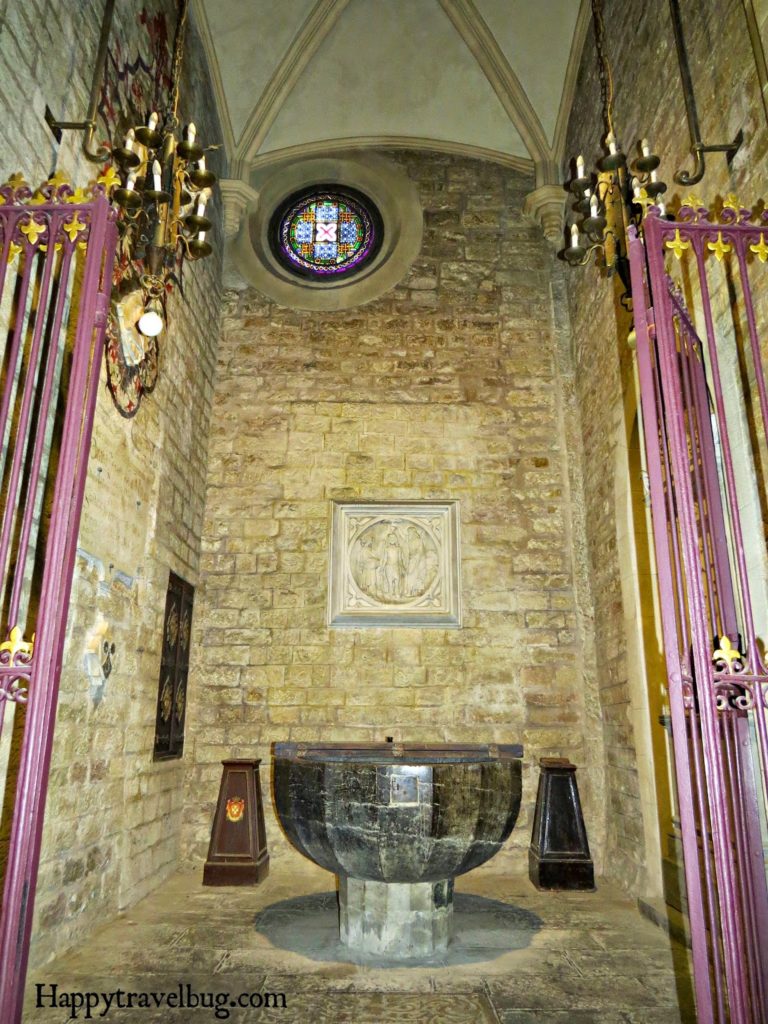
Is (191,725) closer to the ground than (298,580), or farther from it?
closer to the ground

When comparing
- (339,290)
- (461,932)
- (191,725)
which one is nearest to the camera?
(461,932)

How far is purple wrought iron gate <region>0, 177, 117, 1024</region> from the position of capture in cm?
203

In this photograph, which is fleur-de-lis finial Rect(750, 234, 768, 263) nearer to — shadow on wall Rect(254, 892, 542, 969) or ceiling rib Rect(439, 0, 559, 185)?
shadow on wall Rect(254, 892, 542, 969)

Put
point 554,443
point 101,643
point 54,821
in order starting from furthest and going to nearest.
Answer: point 554,443
point 101,643
point 54,821

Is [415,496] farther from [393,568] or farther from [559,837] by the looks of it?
[559,837]

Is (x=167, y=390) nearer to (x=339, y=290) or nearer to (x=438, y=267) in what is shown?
(x=339, y=290)

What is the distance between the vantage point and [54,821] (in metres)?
3.48

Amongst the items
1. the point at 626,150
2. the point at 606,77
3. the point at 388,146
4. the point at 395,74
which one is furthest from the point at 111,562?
the point at 395,74

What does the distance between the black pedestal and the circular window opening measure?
493 centimetres

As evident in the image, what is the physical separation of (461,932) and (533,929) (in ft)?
1.40

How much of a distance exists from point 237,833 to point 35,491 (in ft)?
11.2

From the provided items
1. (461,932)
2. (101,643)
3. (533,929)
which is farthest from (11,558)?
(533,929)

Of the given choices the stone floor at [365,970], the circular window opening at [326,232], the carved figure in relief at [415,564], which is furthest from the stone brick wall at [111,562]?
the carved figure in relief at [415,564]

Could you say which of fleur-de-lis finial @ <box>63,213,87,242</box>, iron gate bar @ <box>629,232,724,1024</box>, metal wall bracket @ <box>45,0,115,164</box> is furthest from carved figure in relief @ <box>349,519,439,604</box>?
fleur-de-lis finial @ <box>63,213,87,242</box>
